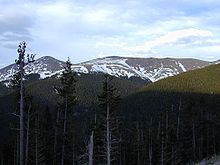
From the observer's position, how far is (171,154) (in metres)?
55.2

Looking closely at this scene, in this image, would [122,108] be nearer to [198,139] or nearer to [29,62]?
[198,139]

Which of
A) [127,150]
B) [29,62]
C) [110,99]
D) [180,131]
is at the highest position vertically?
[29,62]

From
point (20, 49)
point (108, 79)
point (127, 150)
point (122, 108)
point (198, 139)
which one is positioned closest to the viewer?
point (20, 49)

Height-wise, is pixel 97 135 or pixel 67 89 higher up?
pixel 67 89

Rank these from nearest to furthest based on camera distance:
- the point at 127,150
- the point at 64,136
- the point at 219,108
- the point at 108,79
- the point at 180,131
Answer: the point at 108,79 → the point at 64,136 → the point at 180,131 → the point at 127,150 → the point at 219,108

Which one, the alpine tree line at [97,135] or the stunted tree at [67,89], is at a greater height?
the stunted tree at [67,89]

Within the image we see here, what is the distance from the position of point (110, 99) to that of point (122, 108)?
543 ft

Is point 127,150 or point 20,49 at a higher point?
point 20,49

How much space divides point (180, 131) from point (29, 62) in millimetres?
37408

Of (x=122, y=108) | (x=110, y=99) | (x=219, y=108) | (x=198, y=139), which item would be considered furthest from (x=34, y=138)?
(x=122, y=108)

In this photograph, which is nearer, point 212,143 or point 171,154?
point 171,154

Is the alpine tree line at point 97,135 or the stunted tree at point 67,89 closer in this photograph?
the alpine tree line at point 97,135

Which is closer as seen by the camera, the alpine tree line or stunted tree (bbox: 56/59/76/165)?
the alpine tree line

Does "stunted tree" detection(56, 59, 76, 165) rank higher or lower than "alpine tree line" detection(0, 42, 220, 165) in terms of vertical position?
higher
